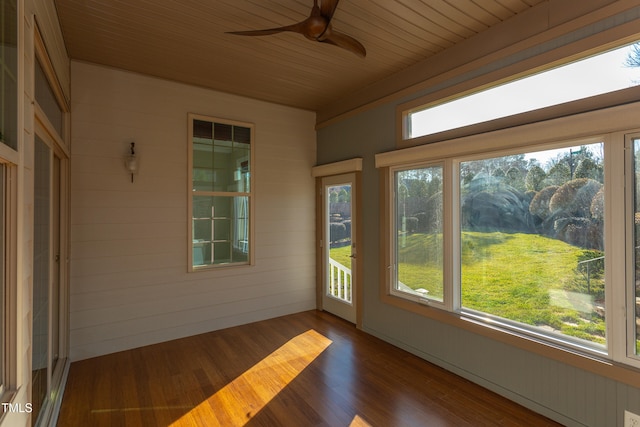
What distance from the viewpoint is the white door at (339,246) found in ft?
14.3

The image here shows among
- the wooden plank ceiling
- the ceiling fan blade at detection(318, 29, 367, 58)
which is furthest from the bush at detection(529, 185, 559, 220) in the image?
the ceiling fan blade at detection(318, 29, 367, 58)

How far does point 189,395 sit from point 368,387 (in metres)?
1.51

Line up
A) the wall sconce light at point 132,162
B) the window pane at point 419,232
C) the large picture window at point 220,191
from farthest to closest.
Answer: the large picture window at point 220,191 → the wall sconce light at point 132,162 → the window pane at point 419,232

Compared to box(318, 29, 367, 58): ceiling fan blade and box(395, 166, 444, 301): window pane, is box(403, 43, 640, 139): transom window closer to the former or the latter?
box(395, 166, 444, 301): window pane

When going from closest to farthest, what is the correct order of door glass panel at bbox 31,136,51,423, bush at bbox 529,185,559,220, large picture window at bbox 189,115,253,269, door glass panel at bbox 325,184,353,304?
door glass panel at bbox 31,136,51,423, bush at bbox 529,185,559,220, large picture window at bbox 189,115,253,269, door glass panel at bbox 325,184,353,304

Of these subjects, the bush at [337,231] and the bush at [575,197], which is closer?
the bush at [575,197]

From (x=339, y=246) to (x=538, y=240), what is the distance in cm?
253

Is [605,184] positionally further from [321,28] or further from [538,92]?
[321,28]

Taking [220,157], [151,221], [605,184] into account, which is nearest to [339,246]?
[220,157]

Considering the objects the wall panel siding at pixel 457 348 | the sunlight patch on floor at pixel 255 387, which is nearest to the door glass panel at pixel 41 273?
the sunlight patch on floor at pixel 255 387

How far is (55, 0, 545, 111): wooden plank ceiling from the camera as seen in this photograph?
8.14 feet

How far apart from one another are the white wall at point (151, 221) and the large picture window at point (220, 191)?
0.12 meters

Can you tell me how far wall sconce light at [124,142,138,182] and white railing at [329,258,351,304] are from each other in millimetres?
2774

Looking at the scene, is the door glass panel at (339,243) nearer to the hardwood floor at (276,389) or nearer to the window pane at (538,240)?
the hardwood floor at (276,389)
